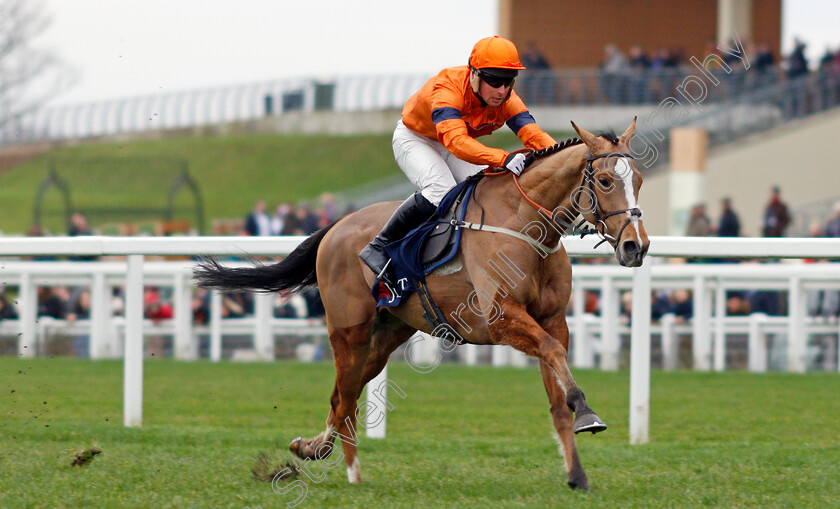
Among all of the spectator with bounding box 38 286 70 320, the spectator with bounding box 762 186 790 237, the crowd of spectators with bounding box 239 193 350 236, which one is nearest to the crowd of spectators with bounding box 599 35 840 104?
the spectator with bounding box 762 186 790 237

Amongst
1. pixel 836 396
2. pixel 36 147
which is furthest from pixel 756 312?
pixel 36 147

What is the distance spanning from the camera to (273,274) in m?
5.67

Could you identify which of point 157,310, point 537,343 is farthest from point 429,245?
point 157,310

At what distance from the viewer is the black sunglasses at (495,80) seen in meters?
4.71

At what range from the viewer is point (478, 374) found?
9.73 meters

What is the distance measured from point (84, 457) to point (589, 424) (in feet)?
8.00

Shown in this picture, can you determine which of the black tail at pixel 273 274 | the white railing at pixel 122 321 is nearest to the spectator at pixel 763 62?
the white railing at pixel 122 321

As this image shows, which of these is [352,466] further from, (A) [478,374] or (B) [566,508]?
(A) [478,374]

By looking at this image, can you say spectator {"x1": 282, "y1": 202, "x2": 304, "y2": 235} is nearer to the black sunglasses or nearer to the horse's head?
the black sunglasses

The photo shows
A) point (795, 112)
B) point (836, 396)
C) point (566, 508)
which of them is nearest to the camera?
point (566, 508)

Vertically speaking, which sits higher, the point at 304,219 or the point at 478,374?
the point at 304,219

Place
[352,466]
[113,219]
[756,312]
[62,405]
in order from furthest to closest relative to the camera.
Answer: [113,219] → [756,312] → [62,405] → [352,466]

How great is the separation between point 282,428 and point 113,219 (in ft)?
62.0

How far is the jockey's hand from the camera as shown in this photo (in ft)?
15.3
